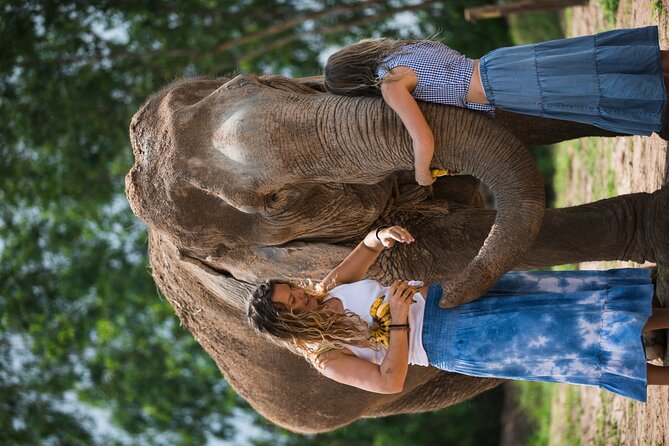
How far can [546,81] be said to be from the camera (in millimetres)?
3559

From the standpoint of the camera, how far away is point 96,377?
13023 millimetres

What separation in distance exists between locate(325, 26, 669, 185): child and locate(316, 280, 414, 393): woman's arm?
51 centimetres

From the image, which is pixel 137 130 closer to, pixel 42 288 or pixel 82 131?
pixel 82 131

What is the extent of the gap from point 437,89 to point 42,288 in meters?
9.67

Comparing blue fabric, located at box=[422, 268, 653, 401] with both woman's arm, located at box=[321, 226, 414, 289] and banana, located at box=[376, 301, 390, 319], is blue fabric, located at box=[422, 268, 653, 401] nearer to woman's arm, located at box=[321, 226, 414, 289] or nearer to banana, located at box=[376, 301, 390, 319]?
banana, located at box=[376, 301, 390, 319]

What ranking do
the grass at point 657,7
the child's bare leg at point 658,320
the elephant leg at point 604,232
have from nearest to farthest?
the child's bare leg at point 658,320 → the elephant leg at point 604,232 → the grass at point 657,7

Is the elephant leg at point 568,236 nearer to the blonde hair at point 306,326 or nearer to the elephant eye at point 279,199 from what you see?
the elephant eye at point 279,199

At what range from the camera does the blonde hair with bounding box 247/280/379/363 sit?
3.53 m

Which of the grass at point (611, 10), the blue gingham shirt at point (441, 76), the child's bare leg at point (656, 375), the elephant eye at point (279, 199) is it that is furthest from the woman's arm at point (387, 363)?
the grass at point (611, 10)

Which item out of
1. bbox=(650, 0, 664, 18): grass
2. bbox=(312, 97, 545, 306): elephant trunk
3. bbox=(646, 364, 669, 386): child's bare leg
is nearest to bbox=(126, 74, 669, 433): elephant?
Result: bbox=(312, 97, 545, 306): elephant trunk

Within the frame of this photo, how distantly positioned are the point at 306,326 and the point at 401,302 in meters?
0.40

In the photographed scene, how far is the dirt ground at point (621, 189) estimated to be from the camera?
16.3 feet

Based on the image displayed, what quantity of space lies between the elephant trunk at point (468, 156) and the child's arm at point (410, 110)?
0.08 m

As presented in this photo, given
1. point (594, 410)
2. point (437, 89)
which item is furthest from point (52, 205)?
point (437, 89)
